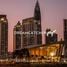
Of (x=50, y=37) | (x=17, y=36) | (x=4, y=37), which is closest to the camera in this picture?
(x=4, y=37)

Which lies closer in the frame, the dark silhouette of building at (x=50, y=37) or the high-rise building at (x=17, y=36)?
the high-rise building at (x=17, y=36)

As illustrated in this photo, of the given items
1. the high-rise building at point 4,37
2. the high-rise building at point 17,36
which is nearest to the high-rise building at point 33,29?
the high-rise building at point 17,36

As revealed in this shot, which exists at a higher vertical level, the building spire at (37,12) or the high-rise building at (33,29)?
the building spire at (37,12)

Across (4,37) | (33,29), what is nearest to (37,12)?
(33,29)

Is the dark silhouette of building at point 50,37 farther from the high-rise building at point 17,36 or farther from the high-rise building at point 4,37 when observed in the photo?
the high-rise building at point 4,37

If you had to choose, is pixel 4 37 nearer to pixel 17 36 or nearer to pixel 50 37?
pixel 17 36

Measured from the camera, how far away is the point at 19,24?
5070 mm

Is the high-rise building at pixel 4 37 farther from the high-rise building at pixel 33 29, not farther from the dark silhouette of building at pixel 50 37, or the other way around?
the dark silhouette of building at pixel 50 37

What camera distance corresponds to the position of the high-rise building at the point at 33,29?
509cm

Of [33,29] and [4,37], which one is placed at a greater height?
[33,29]

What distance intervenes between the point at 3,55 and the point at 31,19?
0.81 metres

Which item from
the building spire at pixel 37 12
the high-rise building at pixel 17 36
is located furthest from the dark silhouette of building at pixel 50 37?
the high-rise building at pixel 17 36

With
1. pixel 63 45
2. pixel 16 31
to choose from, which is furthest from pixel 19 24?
pixel 63 45

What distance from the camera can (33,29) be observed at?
207 inches
